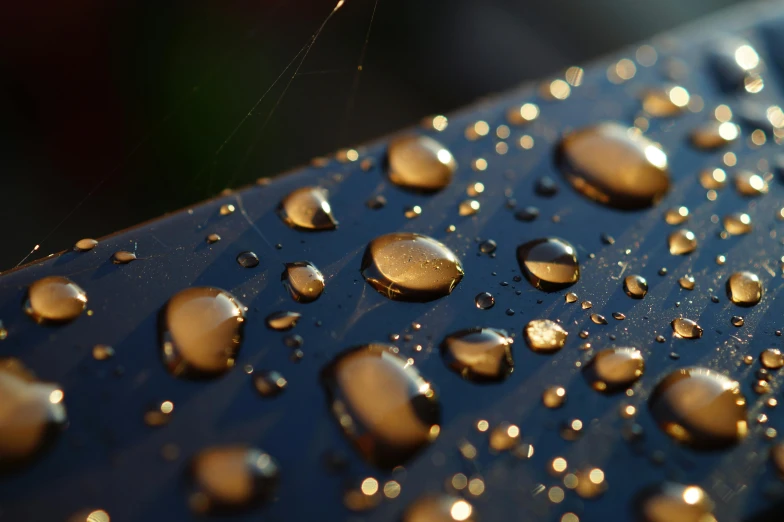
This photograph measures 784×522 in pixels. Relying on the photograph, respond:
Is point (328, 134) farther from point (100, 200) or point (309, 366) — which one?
point (309, 366)

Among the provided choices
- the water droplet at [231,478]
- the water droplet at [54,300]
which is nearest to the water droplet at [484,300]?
the water droplet at [231,478]

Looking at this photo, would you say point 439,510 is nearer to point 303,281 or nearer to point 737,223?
point 303,281

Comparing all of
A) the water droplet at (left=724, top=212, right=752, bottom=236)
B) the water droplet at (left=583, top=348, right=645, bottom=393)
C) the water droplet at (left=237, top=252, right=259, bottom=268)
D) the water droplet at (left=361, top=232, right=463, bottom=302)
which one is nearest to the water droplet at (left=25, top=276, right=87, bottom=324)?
the water droplet at (left=237, top=252, right=259, bottom=268)

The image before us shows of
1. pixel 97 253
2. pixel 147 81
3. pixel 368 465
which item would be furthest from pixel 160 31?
pixel 368 465

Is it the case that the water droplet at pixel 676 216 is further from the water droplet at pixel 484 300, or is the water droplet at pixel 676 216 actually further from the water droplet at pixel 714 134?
the water droplet at pixel 484 300

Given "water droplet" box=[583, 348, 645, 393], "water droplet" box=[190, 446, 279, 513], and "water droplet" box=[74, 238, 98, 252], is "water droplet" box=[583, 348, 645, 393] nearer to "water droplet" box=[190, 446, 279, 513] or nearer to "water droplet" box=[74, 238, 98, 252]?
"water droplet" box=[190, 446, 279, 513]

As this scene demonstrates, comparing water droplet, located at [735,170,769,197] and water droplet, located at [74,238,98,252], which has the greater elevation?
water droplet, located at [735,170,769,197]
